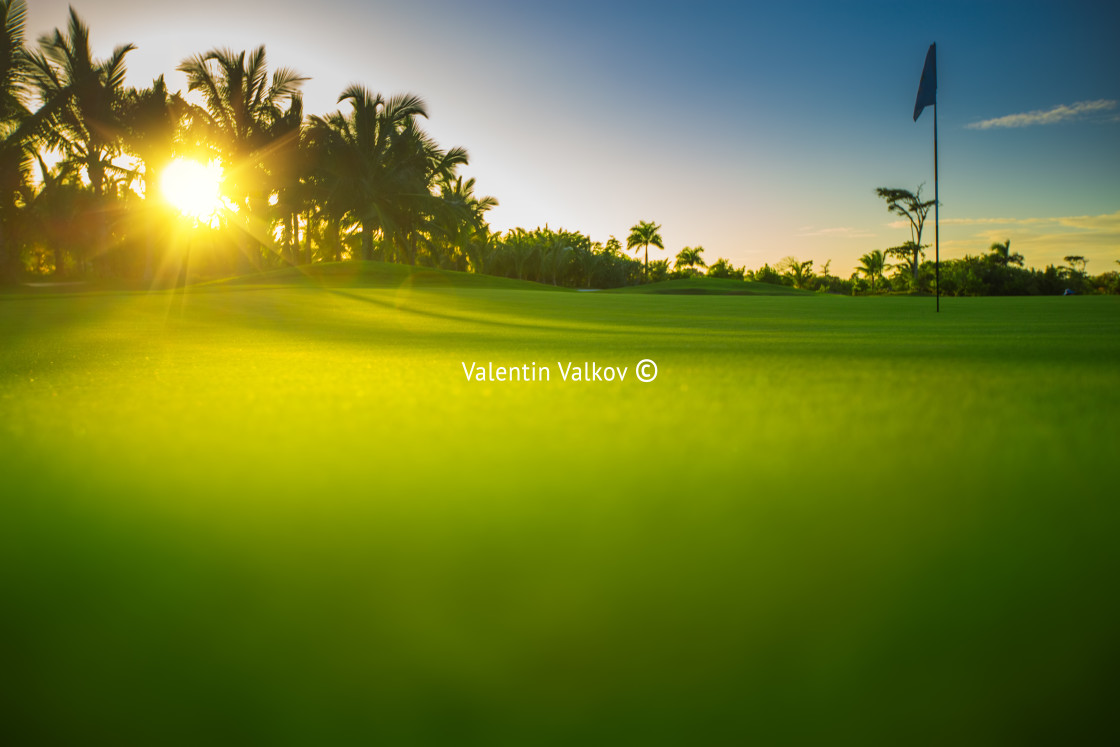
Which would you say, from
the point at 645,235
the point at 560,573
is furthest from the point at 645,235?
the point at 560,573

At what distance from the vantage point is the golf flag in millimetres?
11578

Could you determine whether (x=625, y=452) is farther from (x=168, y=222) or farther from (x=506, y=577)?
(x=168, y=222)

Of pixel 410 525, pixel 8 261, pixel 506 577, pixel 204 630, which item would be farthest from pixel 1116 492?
pixel 8 261

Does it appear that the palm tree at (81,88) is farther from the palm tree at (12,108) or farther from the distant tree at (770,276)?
the distant tree at (770,276)

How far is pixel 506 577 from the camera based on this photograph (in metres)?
0.99

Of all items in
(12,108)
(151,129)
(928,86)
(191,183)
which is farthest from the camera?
(191,183)

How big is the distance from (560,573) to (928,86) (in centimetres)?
1410

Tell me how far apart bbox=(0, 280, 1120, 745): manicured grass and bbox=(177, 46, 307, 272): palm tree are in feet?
87.0

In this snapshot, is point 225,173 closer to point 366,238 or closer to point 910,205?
point 366,238

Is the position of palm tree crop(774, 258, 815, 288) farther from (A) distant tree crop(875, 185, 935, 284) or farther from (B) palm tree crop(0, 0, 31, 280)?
(B) palm tree crop(0, 0, 31, 280)

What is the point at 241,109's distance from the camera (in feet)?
80.2

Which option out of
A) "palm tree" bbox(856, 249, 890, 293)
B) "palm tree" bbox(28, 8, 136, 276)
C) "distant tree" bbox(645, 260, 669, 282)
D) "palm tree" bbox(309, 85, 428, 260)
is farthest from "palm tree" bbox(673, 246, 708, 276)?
"palm tree" bbox(28, 8, 136, 276)

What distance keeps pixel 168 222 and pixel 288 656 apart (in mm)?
35931

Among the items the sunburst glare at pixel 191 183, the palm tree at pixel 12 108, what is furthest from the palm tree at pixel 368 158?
the palm tree at pixel 12 108
